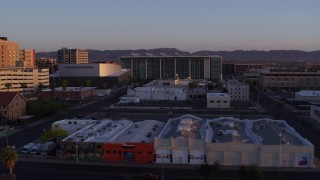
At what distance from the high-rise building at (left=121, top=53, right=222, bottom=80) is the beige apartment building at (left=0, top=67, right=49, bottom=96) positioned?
2463cm

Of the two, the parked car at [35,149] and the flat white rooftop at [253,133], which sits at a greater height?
the flat white rooftop at [253,133]

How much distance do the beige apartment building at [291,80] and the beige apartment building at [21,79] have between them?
2751 cm

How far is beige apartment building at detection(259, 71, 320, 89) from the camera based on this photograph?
51094 millimetres

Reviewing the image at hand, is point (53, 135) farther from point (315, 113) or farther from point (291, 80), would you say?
point (291, 80)

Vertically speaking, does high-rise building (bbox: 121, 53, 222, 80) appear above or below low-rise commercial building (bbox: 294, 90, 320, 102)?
above

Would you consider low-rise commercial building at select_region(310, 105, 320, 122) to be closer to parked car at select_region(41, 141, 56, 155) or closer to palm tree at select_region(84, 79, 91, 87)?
parked car at select_region(41, 141, 56, 155)

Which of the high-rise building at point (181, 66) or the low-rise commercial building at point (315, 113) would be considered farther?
the high-rise building at point (181, 66)

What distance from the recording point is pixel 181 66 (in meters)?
67.6

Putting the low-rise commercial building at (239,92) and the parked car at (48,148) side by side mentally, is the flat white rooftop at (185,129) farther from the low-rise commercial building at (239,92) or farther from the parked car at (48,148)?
the low-rise commercial building at (239,92)

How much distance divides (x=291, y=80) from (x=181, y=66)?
67.9 ft

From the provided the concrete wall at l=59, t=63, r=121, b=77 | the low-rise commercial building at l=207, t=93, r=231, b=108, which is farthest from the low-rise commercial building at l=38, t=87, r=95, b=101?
the low-rise commercial building at l=207, t=93, r=231, b=108

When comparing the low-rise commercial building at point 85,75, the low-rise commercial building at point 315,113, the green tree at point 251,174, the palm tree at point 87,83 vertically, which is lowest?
the low-rise commercial building at point 315,113

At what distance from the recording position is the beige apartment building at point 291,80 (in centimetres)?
5109

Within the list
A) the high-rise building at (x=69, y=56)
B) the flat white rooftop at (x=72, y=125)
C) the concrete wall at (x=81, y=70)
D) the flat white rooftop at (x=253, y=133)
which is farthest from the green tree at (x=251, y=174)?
the high-rise building at (x=69, y=56)
